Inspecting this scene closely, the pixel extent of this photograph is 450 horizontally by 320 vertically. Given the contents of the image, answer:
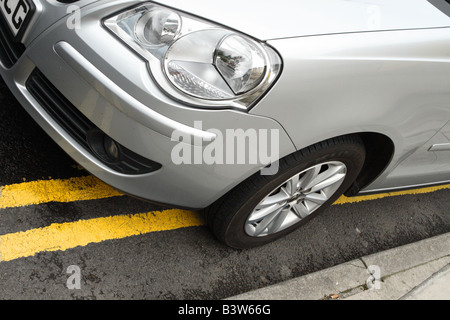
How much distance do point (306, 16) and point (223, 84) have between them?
43 cm

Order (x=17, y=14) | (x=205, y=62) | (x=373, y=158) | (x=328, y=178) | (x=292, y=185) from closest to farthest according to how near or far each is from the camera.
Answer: (x=205, y=62)
(x=17, y=14)
(x=292, y=185)
(x=328, y=178)
(x=373, y=158)

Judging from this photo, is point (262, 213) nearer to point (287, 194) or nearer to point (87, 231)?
point (287, 194)

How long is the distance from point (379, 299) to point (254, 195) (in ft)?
3.20

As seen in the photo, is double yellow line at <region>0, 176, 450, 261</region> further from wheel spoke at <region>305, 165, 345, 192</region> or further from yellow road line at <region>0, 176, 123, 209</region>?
wheel spoke at <region>305, 165, 345, 192</region>

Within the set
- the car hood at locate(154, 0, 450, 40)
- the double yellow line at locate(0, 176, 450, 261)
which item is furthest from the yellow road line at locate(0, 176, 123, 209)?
the car hood at locate(154, 0, 450, 40)

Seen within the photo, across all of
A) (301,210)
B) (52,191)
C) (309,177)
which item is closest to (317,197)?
(301,210)

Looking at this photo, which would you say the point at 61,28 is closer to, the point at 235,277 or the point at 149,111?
the point at 149,111

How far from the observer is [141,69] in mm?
1661

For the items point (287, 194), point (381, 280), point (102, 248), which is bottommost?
point (102, 248)

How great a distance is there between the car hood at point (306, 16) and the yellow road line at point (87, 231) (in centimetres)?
111

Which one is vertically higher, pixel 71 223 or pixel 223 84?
pixel 223 84

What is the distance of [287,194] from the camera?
221 centimetres

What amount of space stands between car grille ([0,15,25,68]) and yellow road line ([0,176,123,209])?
1.89 feet

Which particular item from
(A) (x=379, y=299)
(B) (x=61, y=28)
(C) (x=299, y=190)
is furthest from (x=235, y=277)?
(B) (x=61, y=28)
